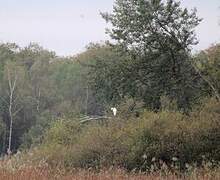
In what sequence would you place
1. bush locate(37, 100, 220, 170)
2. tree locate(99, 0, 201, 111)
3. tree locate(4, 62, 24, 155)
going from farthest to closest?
tree locate(4, 62, 24, 155), tree locate(99, 0, 201, 111), bush locate(37, 100, 220, 170)

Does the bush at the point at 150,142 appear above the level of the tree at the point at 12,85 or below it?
below

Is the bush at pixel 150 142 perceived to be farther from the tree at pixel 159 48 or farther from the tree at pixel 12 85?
the tree at pixel 12 85

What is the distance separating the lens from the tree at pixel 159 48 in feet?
94.2

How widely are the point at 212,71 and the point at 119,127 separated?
612cm

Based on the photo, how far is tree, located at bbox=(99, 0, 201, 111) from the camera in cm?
2870

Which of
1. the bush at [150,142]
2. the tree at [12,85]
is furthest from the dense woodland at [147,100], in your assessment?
the tree at [12,85]

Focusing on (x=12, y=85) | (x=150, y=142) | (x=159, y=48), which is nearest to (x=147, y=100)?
(x=159, y=48)

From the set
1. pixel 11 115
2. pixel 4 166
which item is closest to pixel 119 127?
pixel 4 166

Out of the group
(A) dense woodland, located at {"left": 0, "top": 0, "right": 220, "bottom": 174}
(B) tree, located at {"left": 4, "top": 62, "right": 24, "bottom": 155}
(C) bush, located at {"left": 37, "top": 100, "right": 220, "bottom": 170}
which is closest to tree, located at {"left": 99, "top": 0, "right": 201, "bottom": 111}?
(A) dense woodland, located at {"left": 0, "top": 0, "right": 220, "bottom": 174}

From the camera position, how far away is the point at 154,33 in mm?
28703

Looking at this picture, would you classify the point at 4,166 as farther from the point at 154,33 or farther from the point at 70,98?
the point at 70,98

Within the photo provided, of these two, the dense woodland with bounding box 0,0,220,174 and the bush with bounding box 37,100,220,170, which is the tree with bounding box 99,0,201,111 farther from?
the bush with bounding box 37,100,220,170

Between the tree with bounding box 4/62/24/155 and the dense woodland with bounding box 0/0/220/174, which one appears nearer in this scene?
the dense woodland with bounding box 0/0/220/174

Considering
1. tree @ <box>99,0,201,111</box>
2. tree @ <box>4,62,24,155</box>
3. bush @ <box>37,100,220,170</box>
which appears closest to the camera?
bush @ <box>37,100,220,170</box>
